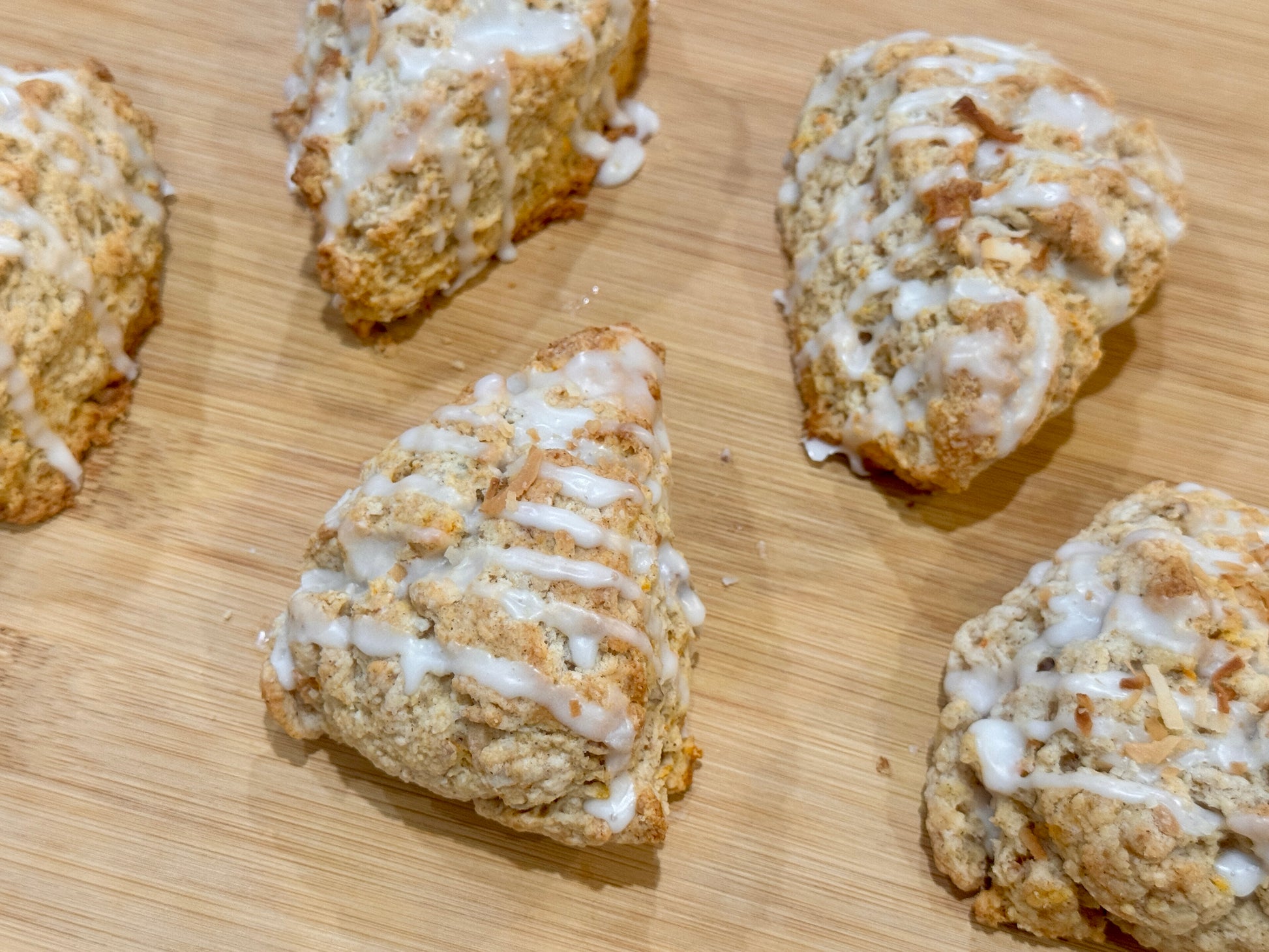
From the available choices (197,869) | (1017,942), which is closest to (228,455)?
(197,869)

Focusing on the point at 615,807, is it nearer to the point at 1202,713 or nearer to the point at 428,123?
the point at 1202,713

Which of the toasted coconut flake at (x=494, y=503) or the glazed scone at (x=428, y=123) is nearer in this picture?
the toasted coconut flake at (x=494, y=503)

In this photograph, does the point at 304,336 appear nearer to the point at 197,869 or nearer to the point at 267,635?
the point at 267,635

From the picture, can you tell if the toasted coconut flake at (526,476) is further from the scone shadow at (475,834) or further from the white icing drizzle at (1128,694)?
the white icing drizzle at (1128,694)

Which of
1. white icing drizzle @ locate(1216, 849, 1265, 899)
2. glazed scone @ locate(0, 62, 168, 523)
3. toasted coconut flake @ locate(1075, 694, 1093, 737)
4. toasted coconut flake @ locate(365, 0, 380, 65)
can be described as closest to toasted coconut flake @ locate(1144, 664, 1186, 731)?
toasted coconut flake @ locate(1075, 694, 1093, 737)

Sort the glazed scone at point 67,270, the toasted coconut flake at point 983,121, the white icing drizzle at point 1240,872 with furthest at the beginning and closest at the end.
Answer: the toasted coconut flake at point 983,121 → the glazed scone at point 67,270 → the white icing drizzle at point 1240,872

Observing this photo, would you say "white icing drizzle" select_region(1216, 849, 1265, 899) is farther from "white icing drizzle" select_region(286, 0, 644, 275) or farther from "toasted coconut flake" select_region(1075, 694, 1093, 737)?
"white icing drizzle" select_region(286, 0, 644, 275)

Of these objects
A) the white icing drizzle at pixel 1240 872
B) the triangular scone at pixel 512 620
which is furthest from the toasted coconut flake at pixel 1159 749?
the triangular scone at pixel 512 620

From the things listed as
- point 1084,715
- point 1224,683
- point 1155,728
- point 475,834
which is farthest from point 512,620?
point 1224,683
